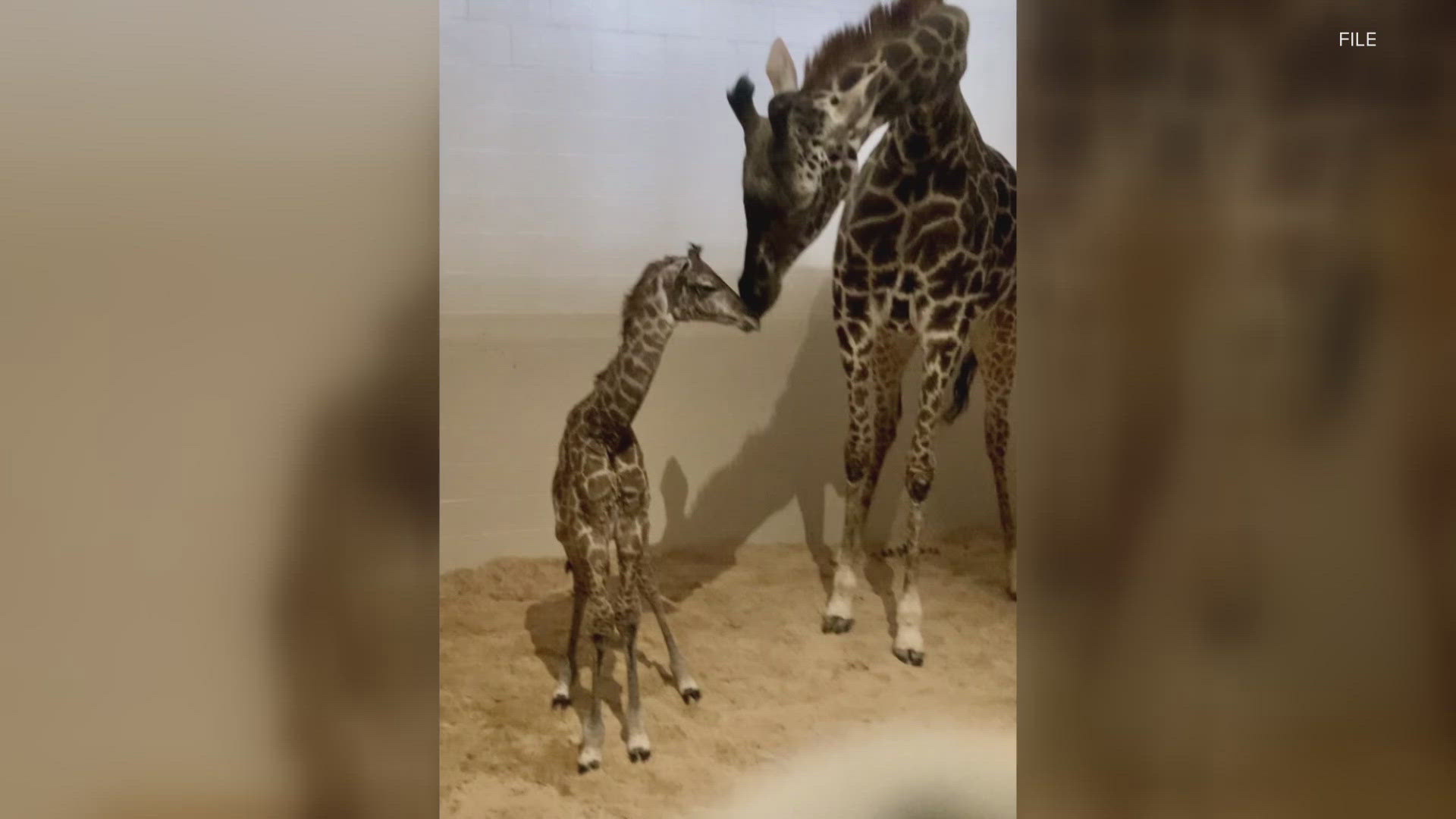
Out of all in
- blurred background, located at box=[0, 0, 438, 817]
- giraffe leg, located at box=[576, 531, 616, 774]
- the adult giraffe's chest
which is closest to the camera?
blurred background, located at box=[0, 0, 438, 817]

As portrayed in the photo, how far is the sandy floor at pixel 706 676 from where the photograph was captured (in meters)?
1.24

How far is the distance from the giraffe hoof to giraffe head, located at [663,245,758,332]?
0.53m

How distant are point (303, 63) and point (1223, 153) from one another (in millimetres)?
1336

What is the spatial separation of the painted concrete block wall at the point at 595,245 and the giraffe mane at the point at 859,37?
0.02 m

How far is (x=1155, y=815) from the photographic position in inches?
62.5

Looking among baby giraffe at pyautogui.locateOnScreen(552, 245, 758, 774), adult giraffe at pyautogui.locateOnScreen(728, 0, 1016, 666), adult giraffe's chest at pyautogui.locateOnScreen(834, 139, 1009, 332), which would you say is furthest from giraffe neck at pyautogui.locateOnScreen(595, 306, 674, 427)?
adult giraffe's chest at pyautogui.locateOnScreen(834, 139, 1009, 332)

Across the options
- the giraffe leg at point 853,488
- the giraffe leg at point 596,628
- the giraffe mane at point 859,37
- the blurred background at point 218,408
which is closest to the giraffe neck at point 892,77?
the giraffe mane at point 859,37

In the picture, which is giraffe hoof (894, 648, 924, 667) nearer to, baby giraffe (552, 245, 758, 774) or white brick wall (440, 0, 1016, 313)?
baby giraffe (552, 245, 758, 774)

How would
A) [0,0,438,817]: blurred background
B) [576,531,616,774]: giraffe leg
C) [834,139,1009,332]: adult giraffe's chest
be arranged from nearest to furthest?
[0,0,438,817]: blurred background
[576,531,616,774]: giraffe leg
[834,139,1009,332]: adult giraffe's chest

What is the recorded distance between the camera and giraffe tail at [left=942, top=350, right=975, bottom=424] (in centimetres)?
144

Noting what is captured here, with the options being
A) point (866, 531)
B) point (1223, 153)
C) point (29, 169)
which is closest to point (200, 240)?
point (29, 169)

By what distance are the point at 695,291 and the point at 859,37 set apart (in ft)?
1.35

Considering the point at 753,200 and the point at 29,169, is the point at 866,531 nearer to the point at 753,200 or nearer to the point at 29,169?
the point at 753,200

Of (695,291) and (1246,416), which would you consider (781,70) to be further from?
(1246,416)
